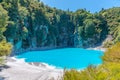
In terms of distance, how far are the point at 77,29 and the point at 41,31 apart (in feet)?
55.7

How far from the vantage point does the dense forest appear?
7744cm

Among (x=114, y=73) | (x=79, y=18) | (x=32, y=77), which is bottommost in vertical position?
(x=32, y=77)

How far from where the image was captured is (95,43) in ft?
290

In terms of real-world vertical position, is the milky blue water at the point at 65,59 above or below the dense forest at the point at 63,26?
below

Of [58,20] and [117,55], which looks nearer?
[117,55]

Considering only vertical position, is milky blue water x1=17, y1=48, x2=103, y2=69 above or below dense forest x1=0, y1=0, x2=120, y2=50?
below

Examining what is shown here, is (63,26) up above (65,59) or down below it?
above

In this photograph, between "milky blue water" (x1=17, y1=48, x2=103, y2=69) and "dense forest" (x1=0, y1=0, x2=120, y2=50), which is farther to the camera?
"dense forest" (x1=0, y1=0, x2=120, y2=50)

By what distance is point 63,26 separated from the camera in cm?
9769

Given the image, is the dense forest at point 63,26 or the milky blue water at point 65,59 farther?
the dense forest at point 63,26

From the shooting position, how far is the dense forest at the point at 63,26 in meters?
77.4

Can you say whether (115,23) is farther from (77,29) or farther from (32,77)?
(32,77)

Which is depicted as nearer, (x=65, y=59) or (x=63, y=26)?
(x=65, y=59)

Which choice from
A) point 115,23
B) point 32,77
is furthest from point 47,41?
point 32,77
